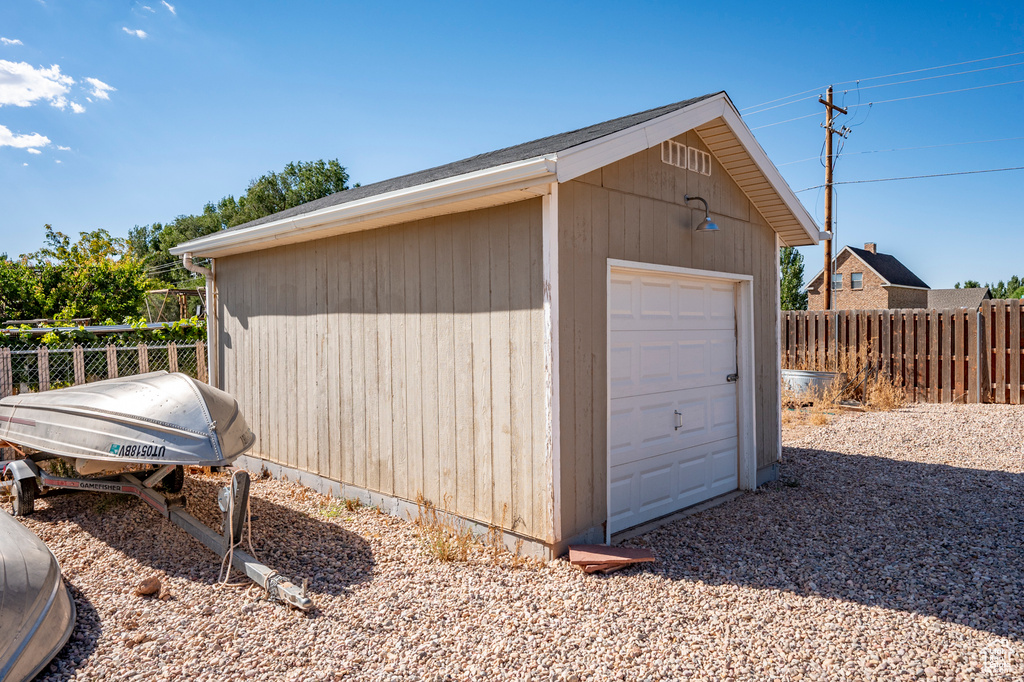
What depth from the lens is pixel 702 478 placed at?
5402 mm

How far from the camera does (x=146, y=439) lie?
3.81m

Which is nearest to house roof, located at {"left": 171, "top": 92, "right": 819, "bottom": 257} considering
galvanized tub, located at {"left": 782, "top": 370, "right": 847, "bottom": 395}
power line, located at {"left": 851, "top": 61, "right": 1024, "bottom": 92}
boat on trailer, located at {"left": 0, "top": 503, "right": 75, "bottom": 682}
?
boat on trailer, located at {"left": 0, "top": 503, "right": 75, "bottom": 682}

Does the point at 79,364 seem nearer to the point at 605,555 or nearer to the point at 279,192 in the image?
the point at 605,555

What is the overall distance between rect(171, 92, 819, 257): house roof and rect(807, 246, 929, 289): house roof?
30494 mm

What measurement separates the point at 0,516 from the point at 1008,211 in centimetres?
3668

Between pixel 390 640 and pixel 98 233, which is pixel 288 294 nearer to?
pixel 390 640

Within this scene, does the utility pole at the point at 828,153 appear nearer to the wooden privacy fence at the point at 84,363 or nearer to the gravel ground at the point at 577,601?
the gravel ground at the point at 577,601

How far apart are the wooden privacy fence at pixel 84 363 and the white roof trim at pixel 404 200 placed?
205 cm

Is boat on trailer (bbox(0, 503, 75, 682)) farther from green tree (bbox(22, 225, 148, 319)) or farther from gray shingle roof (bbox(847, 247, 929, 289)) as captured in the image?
gray shingle roof (bbox(847, 247, 929, 289))

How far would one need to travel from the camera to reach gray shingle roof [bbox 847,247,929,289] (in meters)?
32.6

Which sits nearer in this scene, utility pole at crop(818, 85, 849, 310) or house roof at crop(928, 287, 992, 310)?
utility pole at crop(818, 85, 849, 310)

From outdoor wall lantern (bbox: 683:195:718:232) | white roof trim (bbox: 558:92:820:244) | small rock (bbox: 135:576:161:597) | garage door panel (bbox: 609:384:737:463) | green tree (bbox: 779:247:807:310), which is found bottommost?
small rock (bbox: 135:576:161:597)

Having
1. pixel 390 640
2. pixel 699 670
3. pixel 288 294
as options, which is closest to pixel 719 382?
pixel 699 670

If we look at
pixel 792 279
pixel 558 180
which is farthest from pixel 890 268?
pixel 558 180
